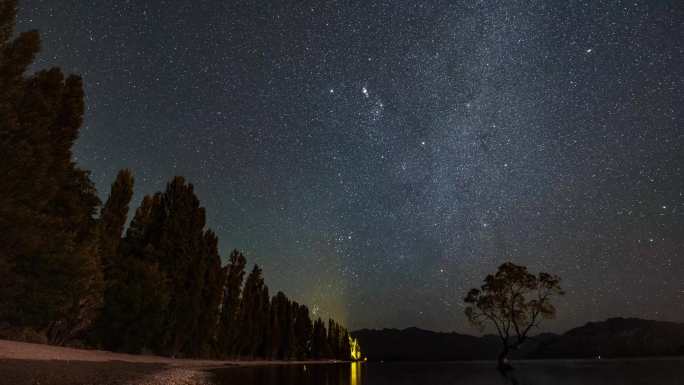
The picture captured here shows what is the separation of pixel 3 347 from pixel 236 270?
44407mm

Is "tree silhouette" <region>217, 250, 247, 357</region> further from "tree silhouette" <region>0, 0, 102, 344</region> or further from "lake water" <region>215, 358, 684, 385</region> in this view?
"tree silhouette" <region>0, 0, 102, 344</region>

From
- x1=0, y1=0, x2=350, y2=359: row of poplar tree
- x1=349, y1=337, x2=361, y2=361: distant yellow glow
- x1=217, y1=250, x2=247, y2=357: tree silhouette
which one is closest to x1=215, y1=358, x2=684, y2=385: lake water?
x1=0, y1=0, x2=350, y2=359: row of poplar tree

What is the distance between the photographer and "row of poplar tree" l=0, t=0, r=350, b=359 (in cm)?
1819

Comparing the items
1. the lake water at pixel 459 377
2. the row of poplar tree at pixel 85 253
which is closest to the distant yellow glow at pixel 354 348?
the row of poplar tree at pixel 85 253

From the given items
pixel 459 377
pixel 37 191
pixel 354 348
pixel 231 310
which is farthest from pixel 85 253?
pixel 354 348

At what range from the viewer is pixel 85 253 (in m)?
22.3

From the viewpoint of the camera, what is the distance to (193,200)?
43.6 m

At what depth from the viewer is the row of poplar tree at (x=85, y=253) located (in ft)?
59.7

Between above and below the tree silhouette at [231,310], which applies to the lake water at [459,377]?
below

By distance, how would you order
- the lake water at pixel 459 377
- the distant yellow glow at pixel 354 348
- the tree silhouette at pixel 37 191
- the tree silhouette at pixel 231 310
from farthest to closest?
the distant yellow glow at pixel 354 348, the tree silhouette at pixel 231 310, the lake water at pixel 459 377, the tree silhouette at pixel 37 191

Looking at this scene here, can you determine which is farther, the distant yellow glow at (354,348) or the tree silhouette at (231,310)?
the distant yellow glow at (354,348)

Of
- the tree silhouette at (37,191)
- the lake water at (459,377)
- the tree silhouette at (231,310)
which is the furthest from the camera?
the tree silhouette at (231,310)

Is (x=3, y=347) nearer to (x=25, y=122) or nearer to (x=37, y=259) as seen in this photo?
(x=37, y=259)

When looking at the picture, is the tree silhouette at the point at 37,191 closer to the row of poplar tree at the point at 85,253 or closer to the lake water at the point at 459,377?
the row of poplar tree at the point at 85,253
